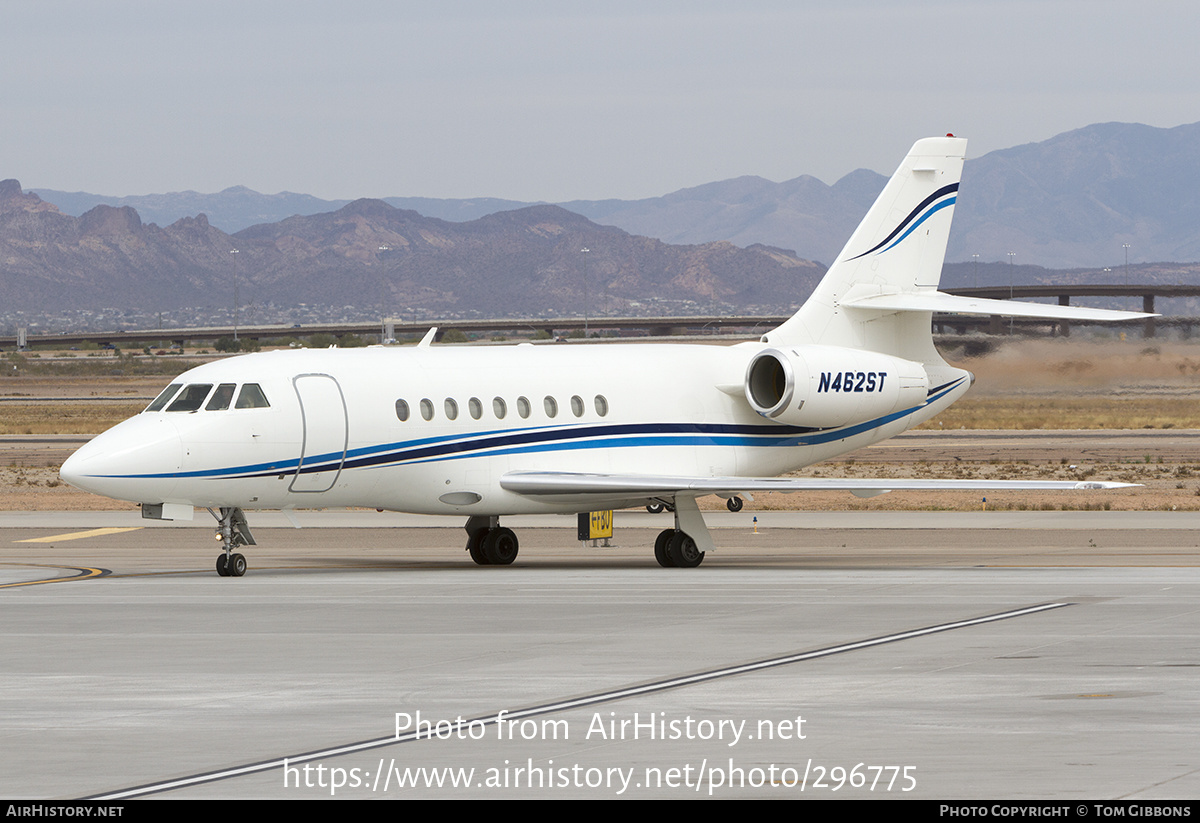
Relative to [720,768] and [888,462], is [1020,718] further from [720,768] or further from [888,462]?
[888,462]

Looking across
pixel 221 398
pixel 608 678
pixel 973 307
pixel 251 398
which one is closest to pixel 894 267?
pixel 973 307

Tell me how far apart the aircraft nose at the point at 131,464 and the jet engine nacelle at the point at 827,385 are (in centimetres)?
1109

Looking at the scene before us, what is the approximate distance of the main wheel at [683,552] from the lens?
97.4 feet

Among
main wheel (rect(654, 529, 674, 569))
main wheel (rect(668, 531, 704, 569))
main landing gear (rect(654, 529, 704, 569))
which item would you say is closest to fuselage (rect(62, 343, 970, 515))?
main wheel (rect(654, 529, 674, 569))

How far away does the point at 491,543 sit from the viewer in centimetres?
3059

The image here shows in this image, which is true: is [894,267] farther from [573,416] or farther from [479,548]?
[479,548]

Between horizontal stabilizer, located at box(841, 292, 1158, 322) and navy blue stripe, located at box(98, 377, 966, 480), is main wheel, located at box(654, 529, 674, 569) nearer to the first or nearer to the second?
navy blue stripe, located at box(98, 377, 966, 480)

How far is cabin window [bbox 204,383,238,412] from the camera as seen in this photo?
26.9 metres

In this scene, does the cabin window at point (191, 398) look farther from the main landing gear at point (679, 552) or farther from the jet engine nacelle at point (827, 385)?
the jet engine nacelle at point (827, 385)

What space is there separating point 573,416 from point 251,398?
6016 mm

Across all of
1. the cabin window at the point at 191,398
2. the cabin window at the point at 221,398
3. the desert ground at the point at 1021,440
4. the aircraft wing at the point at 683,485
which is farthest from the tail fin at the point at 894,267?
the cabin window at the point at 191,398

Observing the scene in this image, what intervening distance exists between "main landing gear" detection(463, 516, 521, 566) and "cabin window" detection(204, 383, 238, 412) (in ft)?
18.5

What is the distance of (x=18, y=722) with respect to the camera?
13.5 meters

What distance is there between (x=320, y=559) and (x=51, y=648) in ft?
44.4
